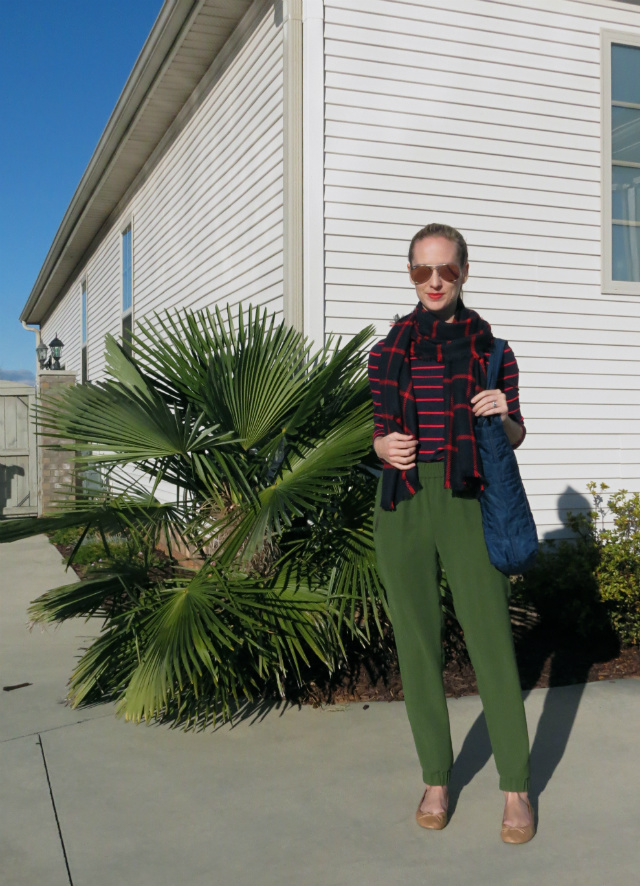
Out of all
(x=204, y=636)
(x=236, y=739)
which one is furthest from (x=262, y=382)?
(x=236, y=739)

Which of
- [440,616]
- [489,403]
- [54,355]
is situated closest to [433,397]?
[489,403]

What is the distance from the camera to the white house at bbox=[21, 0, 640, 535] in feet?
17.2

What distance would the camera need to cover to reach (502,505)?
266 cm

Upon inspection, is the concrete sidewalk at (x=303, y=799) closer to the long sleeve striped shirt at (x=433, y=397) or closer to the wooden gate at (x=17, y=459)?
the long sleeve striped shirt at (x=433, y=397)

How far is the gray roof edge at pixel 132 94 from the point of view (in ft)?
21.3

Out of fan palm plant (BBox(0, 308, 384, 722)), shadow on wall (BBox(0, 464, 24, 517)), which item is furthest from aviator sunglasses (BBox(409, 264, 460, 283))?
shadow on wall (BBox(0, 464, 24, 517))

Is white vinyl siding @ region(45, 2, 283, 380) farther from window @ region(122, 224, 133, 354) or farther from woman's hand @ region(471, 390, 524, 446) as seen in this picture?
woman's hand @ region(471, 390, 524, 446)

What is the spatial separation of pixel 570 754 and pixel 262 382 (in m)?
2.09

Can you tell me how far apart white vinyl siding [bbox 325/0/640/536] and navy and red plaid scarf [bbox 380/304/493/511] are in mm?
2480

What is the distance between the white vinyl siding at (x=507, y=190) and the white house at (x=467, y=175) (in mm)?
10

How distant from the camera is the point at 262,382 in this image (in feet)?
13.6

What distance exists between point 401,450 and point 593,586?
2522 mm

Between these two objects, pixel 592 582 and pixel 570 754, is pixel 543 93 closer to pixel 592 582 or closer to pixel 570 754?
pixel 592 582

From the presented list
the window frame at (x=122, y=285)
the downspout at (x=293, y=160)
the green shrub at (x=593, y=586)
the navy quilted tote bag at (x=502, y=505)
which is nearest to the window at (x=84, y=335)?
the window frame at (x=122, y=285)
